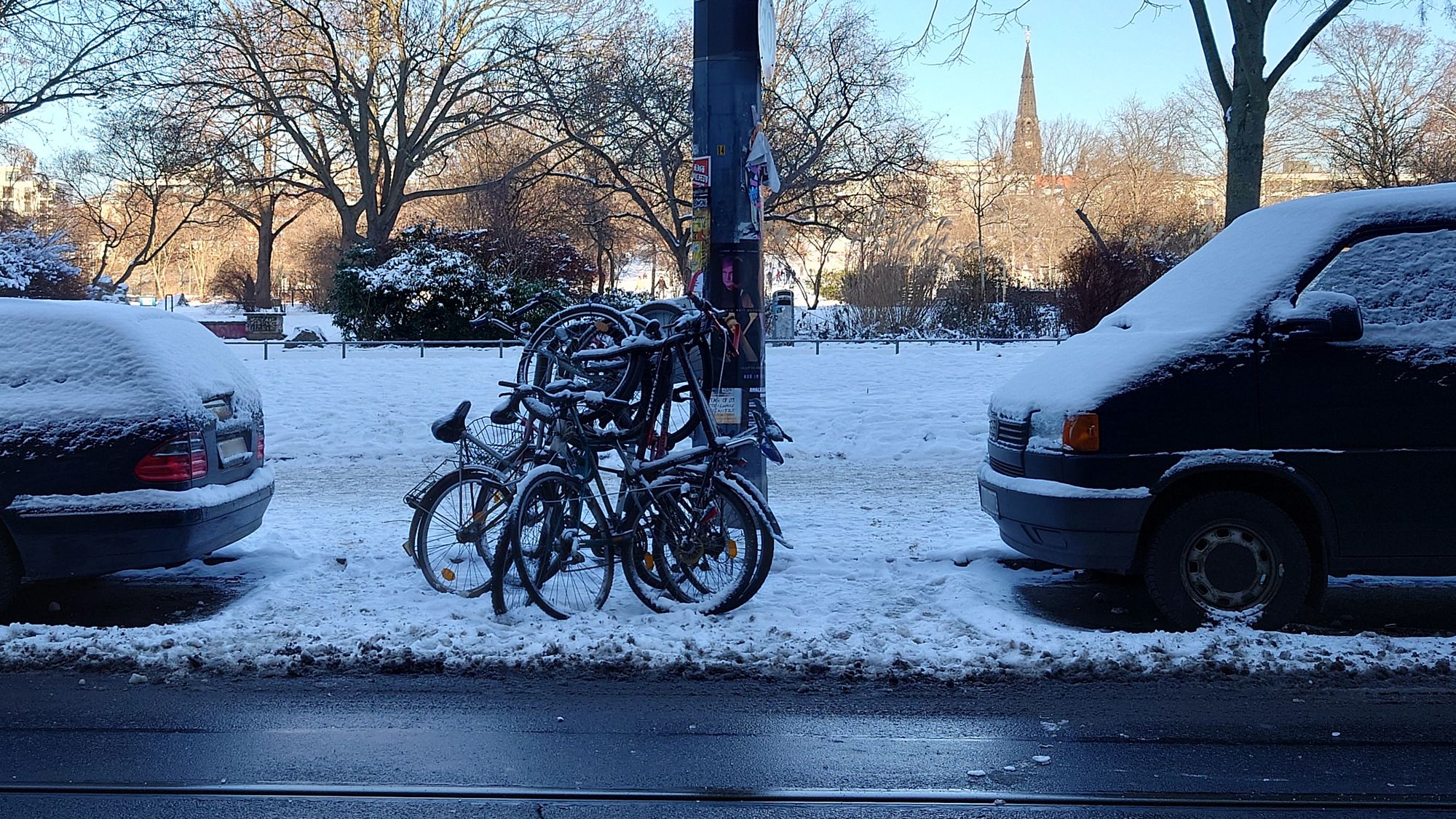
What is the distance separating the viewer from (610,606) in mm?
5891

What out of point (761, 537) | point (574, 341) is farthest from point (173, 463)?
point (761, 537)

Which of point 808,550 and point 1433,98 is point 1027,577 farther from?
point 1433,98

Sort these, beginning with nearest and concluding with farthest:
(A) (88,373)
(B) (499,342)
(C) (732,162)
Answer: (A) (88,373)
(C) (732,162)
(B) (499,342)

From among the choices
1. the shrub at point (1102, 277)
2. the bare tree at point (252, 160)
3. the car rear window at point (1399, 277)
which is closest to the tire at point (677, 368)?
the car rear window at point (1399, 277)

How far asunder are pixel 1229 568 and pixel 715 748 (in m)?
2.68

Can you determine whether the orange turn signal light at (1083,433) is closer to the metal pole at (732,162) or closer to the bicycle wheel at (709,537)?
the bicycle wheel at (709,537)

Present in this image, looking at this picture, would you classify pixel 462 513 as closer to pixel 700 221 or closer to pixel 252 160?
pixel 700 221

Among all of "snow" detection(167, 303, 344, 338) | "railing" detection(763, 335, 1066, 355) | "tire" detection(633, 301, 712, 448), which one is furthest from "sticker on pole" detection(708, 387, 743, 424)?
"snow" detection(167, 303, 344, 338)

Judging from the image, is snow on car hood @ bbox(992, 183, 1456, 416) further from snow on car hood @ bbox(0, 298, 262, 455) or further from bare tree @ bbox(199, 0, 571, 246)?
bare tree @ bbox(199, 0, 571, 246)

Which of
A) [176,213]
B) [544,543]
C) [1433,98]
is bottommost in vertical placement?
[544,543]

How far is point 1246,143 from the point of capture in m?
13.2

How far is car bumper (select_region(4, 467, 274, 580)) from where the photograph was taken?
558 centimetres

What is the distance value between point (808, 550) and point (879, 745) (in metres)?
2.95

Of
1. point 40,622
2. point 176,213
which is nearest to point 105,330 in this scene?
point 40,622
